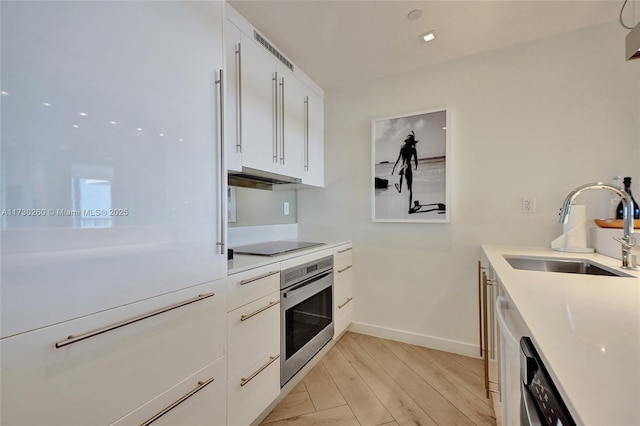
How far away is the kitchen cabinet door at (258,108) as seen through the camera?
5.65 feet

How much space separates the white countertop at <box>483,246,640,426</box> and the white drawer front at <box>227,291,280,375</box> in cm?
112

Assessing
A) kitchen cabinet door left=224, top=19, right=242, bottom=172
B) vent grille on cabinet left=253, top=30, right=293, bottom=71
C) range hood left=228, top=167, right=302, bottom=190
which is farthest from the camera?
range hood left=228, top=167, right=302, bottom=190

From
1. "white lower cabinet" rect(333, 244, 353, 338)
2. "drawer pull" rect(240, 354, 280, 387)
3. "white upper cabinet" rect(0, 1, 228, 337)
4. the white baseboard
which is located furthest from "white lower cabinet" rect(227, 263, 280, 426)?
the white baseboard

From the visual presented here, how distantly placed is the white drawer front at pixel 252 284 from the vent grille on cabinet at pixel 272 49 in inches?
57.6

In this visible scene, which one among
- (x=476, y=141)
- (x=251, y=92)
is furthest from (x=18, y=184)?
(x=476, y=141)

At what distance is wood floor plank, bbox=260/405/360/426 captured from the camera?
5.01 ft

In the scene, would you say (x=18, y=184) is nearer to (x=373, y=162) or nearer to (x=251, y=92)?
(x=251, y=92)

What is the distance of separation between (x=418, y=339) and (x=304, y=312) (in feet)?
3.72

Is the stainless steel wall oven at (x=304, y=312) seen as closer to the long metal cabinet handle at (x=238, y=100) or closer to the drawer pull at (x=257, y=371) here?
the drawer pull at (x=257, y=371)

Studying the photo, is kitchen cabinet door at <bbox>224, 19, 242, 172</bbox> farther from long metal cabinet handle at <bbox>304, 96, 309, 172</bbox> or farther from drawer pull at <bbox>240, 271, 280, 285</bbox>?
long metal cabinet handle at <bbox>304, 96, 309, 172</bbox>

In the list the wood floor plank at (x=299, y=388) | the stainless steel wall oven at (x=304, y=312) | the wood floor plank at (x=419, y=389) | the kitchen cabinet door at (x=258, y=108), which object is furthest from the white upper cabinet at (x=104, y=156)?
the wood floor plank at (x=419, y=389)

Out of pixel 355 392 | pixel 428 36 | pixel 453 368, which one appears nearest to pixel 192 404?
pixel 355 392

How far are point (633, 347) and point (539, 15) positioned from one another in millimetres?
2068

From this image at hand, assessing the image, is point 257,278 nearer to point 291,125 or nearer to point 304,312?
point 304,312
